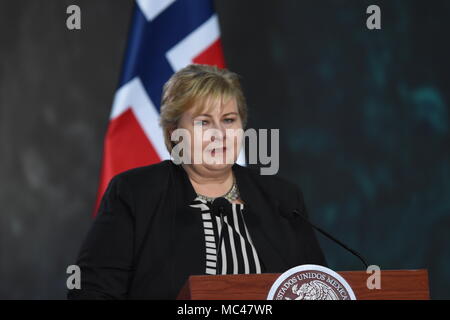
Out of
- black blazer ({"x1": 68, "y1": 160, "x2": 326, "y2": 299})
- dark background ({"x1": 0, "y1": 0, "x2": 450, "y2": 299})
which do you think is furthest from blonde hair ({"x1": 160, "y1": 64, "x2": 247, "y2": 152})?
dark background ({"x1": 0, "y1": 0, "x2": 450, "y2": 299})

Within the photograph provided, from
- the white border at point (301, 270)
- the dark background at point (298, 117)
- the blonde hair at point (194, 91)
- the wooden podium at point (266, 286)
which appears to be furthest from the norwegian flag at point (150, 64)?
the white border at point (301, 270)

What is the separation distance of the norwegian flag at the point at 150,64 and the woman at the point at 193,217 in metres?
0.99

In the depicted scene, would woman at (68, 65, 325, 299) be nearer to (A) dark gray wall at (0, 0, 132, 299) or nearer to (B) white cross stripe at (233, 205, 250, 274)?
(B) white cross stripe at (233, 205, 250, 274)

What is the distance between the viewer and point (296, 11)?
14.7 ft

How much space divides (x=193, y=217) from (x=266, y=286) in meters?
0.80

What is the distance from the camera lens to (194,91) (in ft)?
8.73

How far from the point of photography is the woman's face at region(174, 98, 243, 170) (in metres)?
2.64

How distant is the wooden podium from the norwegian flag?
74.9 inches

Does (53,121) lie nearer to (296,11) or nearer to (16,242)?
(16,242)

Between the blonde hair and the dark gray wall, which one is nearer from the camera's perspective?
the blonde hair

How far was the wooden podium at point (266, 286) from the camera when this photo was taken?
5.78ft

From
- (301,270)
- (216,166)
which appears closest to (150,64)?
(216,166)

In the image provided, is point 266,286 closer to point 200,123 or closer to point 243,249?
point 243,249

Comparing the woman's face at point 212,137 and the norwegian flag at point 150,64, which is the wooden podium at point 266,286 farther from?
the norwegian flag at point 150,64
